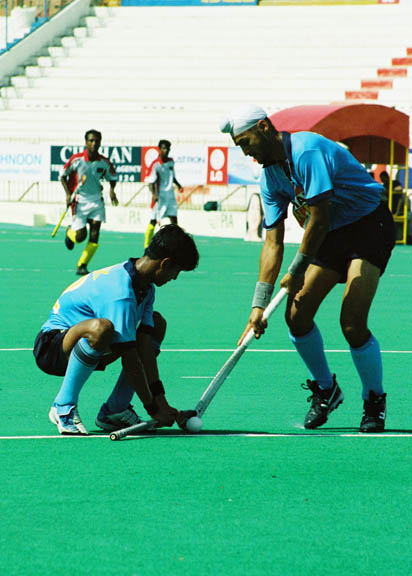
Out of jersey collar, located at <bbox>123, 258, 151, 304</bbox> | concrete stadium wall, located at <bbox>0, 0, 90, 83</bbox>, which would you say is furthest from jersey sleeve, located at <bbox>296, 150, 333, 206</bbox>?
concrete stadium wall, located at <bbox>0, 0, 90, 83</bbox>

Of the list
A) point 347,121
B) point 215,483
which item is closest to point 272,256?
point 215,483

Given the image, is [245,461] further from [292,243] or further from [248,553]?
[292,243]

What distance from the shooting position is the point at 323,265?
21.3 ft

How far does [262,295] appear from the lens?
633 cm

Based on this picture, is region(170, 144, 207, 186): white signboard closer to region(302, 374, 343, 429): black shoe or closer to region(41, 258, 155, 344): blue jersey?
region(302, 374, 343, 429): black shoe

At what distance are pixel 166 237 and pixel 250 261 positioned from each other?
48.6 feet

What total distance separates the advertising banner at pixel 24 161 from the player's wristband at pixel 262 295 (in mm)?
26518

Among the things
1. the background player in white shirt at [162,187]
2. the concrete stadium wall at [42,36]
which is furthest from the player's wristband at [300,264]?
the concrete stadium wall at [42,36]

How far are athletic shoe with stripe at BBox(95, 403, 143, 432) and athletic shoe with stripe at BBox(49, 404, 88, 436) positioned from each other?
24cm

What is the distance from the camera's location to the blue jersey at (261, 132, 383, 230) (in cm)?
594

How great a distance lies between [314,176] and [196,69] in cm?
3218

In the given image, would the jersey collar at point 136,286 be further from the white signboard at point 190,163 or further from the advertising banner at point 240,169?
the white signboard at point 190,163

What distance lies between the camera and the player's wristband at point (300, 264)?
6055mm

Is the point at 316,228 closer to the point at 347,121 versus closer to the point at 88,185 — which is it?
the point at 88,185
